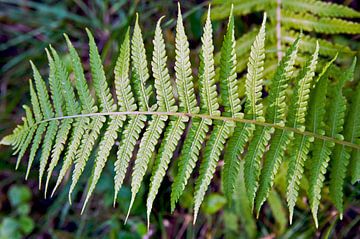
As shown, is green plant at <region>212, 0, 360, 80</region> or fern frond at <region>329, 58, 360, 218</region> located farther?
green plant at <region>212, 0, 360, 80</region>

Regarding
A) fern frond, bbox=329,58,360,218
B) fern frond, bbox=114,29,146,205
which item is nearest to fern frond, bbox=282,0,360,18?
fern frond, bbox=329,58,360,218

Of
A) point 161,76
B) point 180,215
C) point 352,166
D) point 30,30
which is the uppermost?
point 30,30

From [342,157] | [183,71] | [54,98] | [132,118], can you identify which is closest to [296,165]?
[342,157]

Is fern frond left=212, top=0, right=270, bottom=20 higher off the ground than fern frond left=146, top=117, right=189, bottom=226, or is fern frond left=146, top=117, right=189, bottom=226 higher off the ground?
fern frond left=212, top=0, right=270, bottom=20

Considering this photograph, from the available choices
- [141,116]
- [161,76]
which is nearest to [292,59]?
[161,76]

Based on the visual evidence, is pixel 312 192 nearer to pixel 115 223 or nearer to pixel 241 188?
pixel 241 188

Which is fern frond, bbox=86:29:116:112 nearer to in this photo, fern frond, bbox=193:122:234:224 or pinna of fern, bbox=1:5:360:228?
pinna of fern, bbox=1:5:360:228

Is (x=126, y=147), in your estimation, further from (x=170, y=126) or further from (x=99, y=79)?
(x=99, y=79)

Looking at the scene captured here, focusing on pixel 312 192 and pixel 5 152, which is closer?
pixel 312 192
